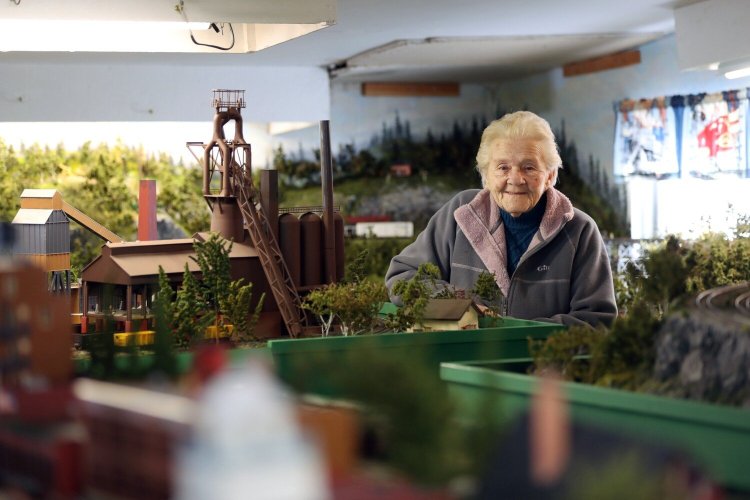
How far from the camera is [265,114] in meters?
9.20

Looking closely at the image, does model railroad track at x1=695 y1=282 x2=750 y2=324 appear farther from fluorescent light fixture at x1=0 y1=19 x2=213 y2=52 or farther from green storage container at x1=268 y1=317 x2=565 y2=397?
fluorescent light fixture at x1=0 y1=19 x2=213 y2=52

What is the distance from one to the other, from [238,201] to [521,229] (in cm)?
115

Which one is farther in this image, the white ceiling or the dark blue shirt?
the white ceiling

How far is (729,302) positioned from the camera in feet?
7.89

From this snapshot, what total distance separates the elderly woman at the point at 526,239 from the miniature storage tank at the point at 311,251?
29 centimetres

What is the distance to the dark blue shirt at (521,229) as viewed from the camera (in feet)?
14.4

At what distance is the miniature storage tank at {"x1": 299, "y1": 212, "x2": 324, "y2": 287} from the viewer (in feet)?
14.0

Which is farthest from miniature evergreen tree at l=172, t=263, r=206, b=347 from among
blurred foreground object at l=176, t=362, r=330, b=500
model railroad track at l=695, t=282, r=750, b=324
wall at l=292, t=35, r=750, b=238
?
wall at l=292, t=35, r=750, b=238

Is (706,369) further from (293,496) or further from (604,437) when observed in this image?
(293,496)

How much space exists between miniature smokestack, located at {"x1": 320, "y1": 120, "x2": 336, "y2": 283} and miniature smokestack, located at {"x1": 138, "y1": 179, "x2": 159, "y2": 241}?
3.11 ft

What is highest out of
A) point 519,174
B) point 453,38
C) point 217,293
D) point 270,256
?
point 453,38

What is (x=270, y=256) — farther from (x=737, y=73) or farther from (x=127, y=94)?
(x=127, y=94)

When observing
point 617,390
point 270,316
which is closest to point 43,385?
point 617,390

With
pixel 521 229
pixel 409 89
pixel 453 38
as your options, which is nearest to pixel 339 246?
pixel 521 229
